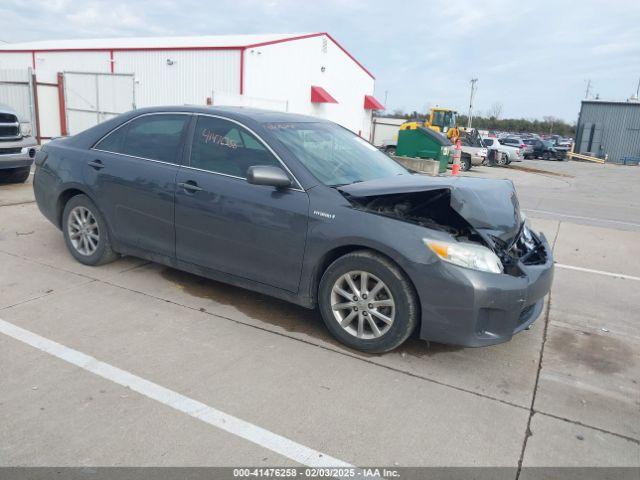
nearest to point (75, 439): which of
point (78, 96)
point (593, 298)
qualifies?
point (593, 298)

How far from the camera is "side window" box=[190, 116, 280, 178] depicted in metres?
4.21

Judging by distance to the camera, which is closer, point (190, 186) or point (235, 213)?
point (235, 213)

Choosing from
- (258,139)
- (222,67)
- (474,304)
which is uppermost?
(222,67)

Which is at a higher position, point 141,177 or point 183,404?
point 141,177

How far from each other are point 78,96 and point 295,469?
1958 cm

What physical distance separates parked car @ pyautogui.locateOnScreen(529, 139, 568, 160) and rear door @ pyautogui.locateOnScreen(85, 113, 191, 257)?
38.3 metres

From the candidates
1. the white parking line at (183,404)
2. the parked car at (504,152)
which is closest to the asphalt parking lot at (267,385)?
the white parking line at (183,404)

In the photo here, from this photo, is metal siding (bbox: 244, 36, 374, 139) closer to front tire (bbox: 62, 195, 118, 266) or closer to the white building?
the white building

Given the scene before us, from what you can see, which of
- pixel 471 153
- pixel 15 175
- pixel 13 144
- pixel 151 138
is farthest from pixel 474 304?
pixel 471 153

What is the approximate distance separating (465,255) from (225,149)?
214 cm

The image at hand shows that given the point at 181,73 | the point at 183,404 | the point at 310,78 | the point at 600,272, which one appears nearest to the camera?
the point at 183,404

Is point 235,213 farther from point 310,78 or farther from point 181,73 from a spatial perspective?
point 310,78

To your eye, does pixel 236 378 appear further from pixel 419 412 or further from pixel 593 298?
pixel 593 298

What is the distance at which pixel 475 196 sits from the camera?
3889 millimetres
